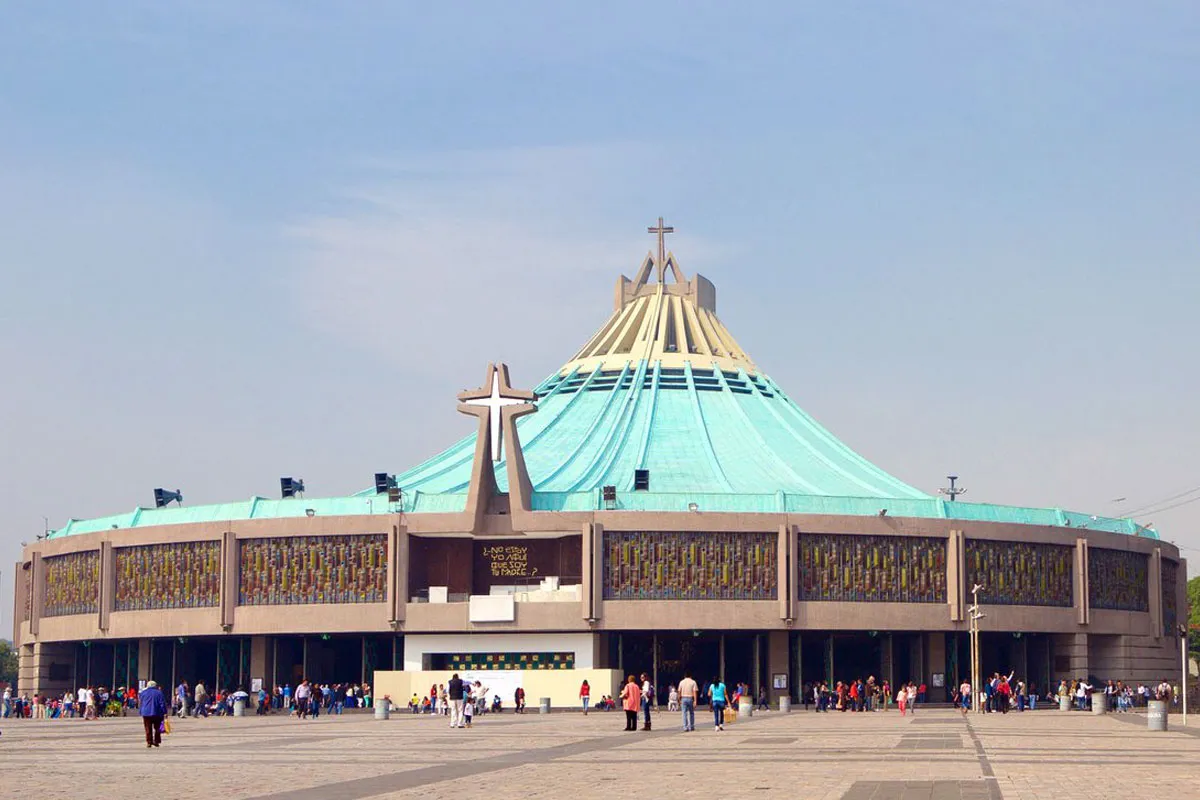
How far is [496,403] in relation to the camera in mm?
69125

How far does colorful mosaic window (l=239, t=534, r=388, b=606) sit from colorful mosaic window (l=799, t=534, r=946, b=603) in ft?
55.5

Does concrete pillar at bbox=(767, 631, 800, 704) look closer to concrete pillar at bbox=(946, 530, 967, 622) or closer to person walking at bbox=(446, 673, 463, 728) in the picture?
concrete pillar at bbox=(946, 530, 967, 622)

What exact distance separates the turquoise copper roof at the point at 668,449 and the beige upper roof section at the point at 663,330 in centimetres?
8

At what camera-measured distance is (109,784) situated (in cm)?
→ 2453

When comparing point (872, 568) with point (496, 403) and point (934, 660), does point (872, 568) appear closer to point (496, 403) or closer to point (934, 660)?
point (934, 660)

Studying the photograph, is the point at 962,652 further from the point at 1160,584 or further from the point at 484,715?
Answer: the point at 484,715

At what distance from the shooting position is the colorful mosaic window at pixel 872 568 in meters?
71.0

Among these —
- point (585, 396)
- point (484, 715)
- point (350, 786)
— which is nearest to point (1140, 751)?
point (350, 786)

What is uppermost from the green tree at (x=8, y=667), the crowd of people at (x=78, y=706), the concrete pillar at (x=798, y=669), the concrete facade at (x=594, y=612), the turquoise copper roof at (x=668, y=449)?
the turquoise copper roof at (x=668, y=449)

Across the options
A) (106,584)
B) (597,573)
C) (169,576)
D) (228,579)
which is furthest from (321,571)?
(597,573)

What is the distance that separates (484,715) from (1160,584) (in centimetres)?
3635

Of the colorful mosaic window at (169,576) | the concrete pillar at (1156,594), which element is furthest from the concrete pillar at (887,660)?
the colorful mosaic window at (169,576)

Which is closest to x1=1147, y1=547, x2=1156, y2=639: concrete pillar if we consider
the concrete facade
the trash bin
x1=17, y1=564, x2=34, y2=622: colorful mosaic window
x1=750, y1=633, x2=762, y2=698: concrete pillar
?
A: the concrete facade

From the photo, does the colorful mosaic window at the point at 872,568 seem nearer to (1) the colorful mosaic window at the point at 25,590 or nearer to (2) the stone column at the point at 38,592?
(2) the stone column at the point at 38,592
